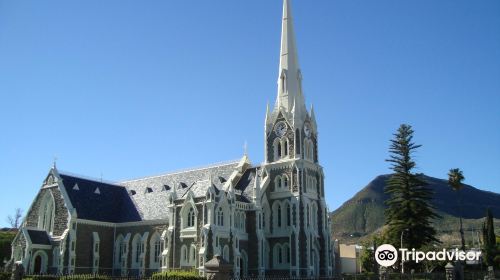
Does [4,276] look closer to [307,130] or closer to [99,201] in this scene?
[99,201]

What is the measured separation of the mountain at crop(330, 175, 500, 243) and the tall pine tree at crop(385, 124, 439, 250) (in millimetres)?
83136

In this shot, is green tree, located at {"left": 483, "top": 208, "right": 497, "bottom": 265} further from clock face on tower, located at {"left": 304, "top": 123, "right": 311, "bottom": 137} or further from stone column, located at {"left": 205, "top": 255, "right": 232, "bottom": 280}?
stone column, located at {"left": 205, "top": 255, "right": 232, "bottom": 280}

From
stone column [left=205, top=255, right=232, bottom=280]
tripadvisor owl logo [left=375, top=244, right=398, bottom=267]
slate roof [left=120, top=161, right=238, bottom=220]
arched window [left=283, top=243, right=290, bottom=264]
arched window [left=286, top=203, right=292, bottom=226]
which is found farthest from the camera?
slate roof [left=120, top=161, right=238, bottom=220]

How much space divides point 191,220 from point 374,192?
146249 mm

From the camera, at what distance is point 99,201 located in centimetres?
5472

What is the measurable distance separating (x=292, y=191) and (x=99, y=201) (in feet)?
72.0

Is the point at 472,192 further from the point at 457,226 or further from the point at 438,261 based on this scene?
the point at 438,261

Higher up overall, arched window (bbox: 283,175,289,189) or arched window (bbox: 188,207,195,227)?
arched window (bbox: 283,175,289,189)

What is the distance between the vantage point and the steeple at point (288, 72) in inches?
2057

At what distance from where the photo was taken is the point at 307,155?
166ft

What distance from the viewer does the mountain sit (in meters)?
140

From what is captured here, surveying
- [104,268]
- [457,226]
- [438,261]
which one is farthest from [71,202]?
[457,226]

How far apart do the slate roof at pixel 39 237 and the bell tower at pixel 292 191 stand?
21.7 m

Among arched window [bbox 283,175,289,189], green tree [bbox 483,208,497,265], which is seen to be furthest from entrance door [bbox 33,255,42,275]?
green tree [bbox 483,208,497,265]
